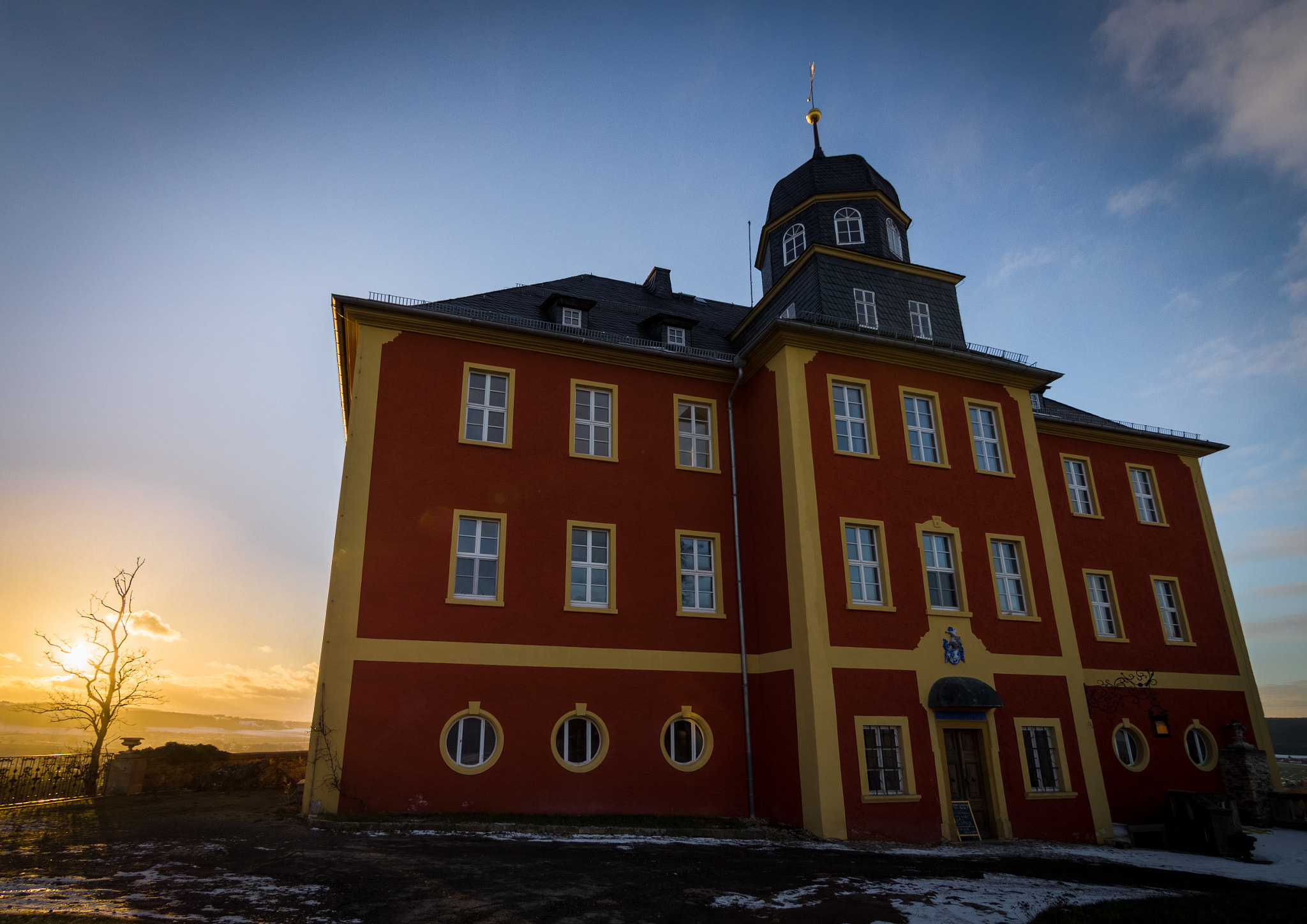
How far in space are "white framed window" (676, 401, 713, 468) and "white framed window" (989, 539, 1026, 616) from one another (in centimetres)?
665

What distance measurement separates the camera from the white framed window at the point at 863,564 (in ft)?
Answer: 52.7

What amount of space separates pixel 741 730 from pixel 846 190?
15.0 meters

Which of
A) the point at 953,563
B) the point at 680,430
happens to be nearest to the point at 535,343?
the point at 680,430

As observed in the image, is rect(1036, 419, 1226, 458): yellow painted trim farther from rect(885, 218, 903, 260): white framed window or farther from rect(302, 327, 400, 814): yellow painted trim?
rect(302, 327, 400, 814): yellow painted trim

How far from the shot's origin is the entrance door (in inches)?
607

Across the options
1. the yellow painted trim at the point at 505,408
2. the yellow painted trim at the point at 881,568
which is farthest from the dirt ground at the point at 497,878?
A: the yellow painted trim at the point at 505,408

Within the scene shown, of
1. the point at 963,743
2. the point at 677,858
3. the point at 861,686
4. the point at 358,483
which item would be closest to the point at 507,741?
the point at 677,858

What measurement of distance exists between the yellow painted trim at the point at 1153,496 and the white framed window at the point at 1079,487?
1.52 meters

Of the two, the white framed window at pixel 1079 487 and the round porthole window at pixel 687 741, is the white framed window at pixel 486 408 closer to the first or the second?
the round porthole window at pixel 687 741

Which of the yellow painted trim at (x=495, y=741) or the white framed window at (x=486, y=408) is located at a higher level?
the white framed window at (x=486, y=408)

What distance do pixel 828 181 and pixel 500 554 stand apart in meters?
14.6

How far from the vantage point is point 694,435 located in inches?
728

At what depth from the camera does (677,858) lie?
37.3ft

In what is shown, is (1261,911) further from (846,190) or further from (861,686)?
(846,190)
